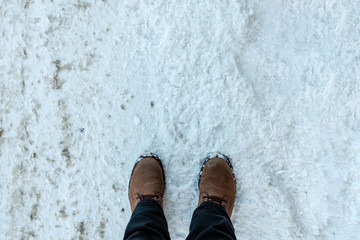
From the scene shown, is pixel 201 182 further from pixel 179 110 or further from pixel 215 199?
pixel 179 110

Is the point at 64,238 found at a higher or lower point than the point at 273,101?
lower

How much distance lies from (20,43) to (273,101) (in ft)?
4.69

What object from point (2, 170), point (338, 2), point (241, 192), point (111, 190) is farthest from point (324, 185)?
point (2, 170)

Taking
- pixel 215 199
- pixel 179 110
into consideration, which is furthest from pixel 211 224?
pixel 179 110

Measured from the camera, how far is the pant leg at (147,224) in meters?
1.14

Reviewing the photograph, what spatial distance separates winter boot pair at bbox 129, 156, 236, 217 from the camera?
1.40 meters

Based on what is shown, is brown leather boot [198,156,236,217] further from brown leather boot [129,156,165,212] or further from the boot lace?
brown leather boot [129,156,165,212]

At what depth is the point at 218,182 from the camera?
142 cm

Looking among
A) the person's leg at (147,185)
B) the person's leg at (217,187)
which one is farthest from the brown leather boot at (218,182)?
the person's leg at (147,185)

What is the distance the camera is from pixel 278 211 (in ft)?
4.60

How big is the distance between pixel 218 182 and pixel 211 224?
0.29m

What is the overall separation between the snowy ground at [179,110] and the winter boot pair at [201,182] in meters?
0.05

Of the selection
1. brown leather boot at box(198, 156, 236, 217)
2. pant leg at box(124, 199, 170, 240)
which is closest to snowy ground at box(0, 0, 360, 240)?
brown leather boot at box(198, 156, 236, 217)

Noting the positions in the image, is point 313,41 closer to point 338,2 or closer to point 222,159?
point 338,2
